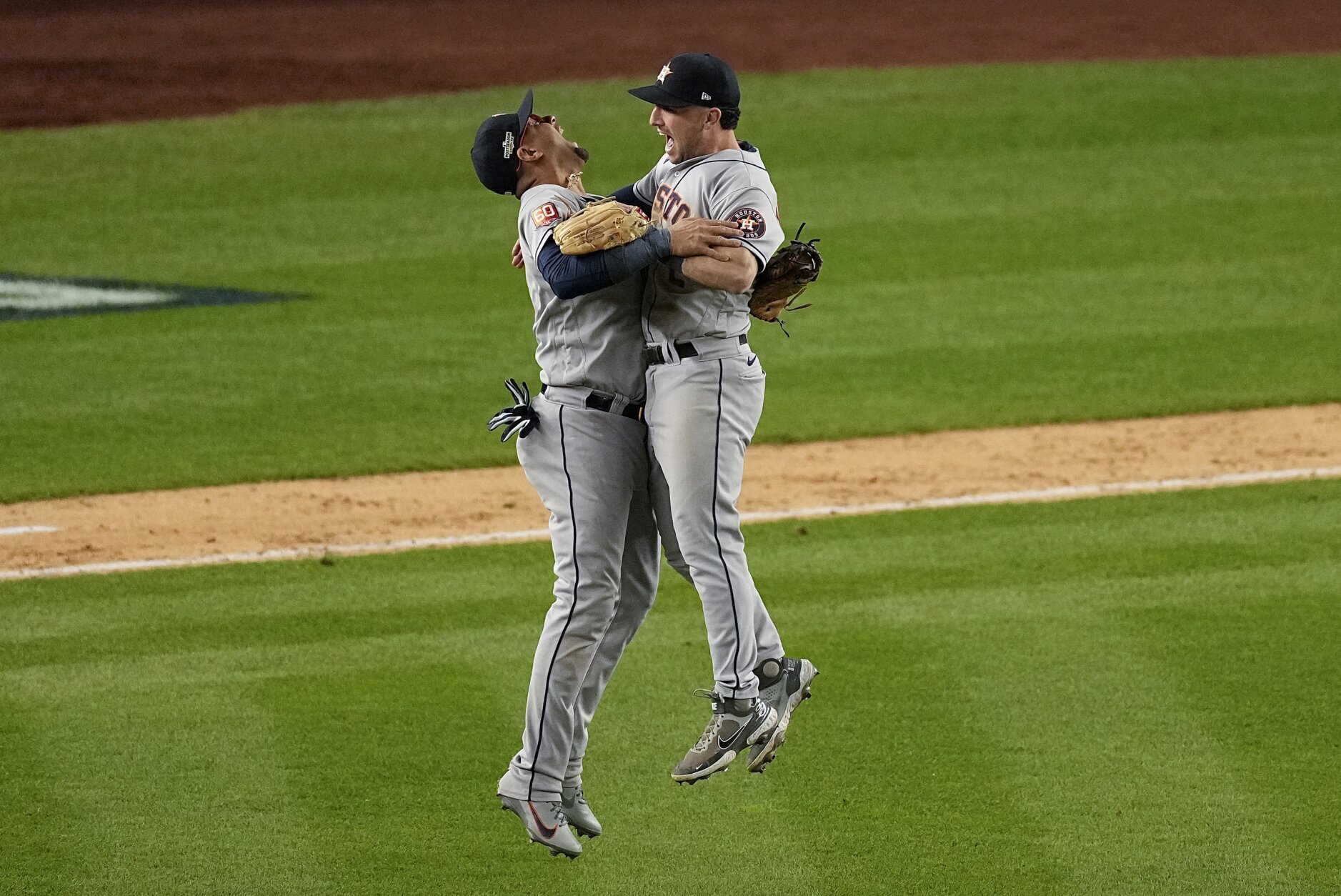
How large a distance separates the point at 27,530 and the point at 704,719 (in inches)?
188

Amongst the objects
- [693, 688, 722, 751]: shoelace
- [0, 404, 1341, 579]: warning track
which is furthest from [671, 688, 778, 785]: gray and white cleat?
[0, 404, 1341, 579]: warning track

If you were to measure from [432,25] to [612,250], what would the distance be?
2004 centimetres

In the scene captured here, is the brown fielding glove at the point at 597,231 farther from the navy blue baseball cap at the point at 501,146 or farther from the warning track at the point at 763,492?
the warning track at the point at 763,492

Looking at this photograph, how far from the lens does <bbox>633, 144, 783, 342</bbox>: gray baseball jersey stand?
5082mm

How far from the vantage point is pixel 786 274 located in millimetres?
5211

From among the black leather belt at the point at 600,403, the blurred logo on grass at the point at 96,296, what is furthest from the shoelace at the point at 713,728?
the blurred logo on grass at the point at 96,296

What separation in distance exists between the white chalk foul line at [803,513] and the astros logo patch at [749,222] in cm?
518

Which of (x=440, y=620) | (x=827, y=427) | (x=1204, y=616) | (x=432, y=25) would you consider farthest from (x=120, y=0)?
(x=1204, y=616)

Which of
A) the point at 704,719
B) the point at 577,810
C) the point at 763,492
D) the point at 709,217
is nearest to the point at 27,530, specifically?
the point at 763,492

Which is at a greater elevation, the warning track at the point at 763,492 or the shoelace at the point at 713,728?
the shoelace at the point at 713,728

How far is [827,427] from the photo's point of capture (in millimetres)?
12344

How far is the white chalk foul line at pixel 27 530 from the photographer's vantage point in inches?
406

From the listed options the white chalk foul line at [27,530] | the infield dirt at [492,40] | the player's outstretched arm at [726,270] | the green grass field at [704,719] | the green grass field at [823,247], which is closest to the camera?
the player's outstretched arm at [726,270]

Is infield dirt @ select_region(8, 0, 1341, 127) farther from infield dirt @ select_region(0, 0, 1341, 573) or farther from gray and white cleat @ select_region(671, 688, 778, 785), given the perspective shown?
gray and white cleat @ select_region(671, 688, 778, 785)
